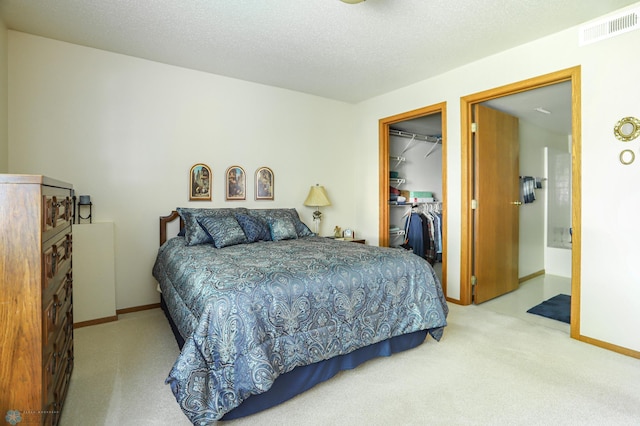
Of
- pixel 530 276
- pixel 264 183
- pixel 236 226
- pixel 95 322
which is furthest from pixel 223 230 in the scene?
pixel 530 276

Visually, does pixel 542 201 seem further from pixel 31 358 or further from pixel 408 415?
pixel 31 358

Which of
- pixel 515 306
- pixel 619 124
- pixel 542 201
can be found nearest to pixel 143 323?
pixel 515 306

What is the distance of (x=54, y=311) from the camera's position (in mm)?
1381

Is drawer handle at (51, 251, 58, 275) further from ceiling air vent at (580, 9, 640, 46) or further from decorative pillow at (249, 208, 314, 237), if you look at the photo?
ceiling air vent at (580, 9, 640, 46)

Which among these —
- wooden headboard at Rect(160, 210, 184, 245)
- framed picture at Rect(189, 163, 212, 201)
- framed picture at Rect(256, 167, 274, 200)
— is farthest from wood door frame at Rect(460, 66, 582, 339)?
wooden headboard at Rect(160, 210, 184, 245)

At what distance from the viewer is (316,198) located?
4.17 metres

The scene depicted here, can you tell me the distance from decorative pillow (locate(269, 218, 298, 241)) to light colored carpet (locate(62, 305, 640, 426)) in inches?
51.0

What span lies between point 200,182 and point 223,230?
88 centimetres

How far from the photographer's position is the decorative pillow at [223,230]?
2.94m

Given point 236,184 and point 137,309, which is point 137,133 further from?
point 137,309

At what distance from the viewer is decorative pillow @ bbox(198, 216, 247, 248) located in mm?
2935

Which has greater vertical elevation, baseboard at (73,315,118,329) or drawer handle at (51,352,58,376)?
drawer handle at (51,352,58,376)

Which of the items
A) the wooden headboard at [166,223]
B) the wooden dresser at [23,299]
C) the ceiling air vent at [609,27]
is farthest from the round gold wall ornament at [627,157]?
the wooden headboard at [166,223]

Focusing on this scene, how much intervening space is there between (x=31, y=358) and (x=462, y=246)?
3.44 m
